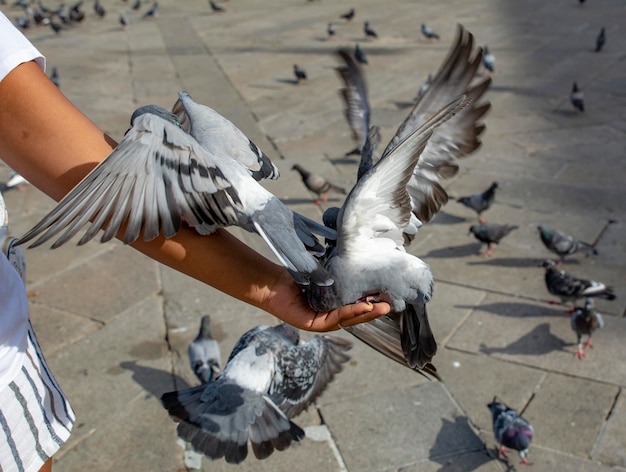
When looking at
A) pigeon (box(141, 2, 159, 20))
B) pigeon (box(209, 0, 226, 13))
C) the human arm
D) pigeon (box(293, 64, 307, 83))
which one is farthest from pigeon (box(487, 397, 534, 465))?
pigeon (box(141, 2, 159, 20))

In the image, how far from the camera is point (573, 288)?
482 cm

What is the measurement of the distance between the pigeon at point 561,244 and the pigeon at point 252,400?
265cm

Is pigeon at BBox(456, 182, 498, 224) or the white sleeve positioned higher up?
the white sleeve

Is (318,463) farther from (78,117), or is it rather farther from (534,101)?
(534,101)

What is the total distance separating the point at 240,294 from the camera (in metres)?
1.90

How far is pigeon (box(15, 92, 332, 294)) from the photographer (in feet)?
5.56

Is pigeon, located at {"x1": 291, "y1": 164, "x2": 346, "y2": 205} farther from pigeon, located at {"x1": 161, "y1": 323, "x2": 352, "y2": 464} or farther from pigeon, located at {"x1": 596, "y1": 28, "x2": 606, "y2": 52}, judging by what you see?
pigeon, located at {"x1": 596, "y1": 28, "x2": 606, "y2": 52}

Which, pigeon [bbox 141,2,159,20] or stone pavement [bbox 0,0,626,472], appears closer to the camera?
stone pavement [bbox 0,0,626,472]

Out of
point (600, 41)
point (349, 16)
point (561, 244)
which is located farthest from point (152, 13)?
point (561, 244)

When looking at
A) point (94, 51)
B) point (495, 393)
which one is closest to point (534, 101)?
point (495, 393)

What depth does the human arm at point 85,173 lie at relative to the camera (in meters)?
1.48

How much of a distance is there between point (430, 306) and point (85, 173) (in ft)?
12.1

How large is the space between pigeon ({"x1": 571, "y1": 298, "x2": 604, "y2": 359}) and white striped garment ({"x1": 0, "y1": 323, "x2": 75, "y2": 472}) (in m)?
3.50

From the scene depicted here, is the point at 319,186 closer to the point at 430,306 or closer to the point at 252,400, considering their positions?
the point at 430,306
